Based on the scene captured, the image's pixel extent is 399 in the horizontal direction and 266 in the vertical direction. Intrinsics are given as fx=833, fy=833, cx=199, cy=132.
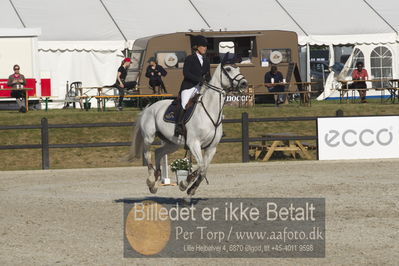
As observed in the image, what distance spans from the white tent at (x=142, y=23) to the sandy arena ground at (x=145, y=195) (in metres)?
13.6

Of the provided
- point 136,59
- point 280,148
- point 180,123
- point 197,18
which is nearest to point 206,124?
point 180,123

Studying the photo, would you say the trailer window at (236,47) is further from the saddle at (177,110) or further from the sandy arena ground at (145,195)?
the saddle at (177,110)

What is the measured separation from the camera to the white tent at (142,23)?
3312cm

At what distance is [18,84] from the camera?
92.3 feet

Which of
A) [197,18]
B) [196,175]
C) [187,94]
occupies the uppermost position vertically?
[197,18]

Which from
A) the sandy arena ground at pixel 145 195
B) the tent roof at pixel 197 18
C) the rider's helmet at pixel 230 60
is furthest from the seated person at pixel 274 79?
the rider's helmet at pixel 230 60

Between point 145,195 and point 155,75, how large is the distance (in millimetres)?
14162

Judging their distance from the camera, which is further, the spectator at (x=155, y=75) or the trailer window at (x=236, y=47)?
the trailer window at (x=236, y=47)

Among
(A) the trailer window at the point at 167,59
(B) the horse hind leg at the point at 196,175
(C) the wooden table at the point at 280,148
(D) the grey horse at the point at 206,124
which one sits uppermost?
(A) the trailer window at the point at 167,59

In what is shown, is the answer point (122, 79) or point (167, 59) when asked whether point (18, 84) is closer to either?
point (122, 79)

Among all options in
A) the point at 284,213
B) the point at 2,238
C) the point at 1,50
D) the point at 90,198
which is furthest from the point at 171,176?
the point at 1,50

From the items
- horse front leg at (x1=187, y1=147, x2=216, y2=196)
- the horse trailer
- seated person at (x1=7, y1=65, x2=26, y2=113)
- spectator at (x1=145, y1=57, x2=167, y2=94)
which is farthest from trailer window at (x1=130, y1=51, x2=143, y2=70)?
horse front leg at (x1=187, y1=147, x2=216, y2=196)

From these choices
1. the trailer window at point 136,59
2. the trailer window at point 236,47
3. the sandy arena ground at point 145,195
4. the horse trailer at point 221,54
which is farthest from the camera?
the trailer window at point 236,47

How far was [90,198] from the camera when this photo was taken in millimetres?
14547
